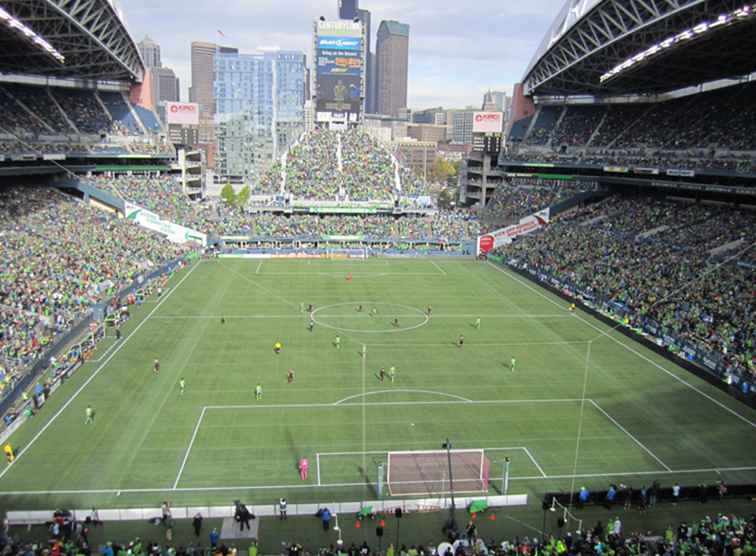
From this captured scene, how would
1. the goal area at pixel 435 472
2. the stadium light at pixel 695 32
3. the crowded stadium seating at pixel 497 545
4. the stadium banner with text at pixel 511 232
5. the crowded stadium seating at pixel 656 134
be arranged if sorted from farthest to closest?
the stadium banner with text at pixel 511 232
the crowded stadium seating at pixel 656 134
the stadium light at pixel 695 32
the goal area at pixel 435 472
the crowded stadium seating at pixel 497 545

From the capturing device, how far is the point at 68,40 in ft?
157

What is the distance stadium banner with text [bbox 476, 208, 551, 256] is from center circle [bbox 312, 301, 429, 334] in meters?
24.5

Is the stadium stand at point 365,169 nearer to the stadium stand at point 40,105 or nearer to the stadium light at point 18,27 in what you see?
the stadium stand at point 40,105

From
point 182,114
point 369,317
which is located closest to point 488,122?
point 182,114

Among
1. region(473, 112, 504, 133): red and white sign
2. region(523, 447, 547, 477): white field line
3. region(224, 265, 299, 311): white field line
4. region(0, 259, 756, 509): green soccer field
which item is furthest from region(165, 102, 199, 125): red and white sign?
region(523, 447, 547, 477): white field line

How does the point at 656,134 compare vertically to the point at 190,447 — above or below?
above

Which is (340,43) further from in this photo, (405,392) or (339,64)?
(405,392)

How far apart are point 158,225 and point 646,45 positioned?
46.2m

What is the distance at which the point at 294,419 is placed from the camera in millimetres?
26250

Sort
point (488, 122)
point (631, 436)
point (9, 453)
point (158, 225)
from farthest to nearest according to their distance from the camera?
point (488, 122) < point (158, 225) < point (631, 436) < point (9, 453)

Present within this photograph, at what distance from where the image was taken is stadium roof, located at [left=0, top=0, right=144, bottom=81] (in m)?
38.2

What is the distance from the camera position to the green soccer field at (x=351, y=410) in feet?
71.2

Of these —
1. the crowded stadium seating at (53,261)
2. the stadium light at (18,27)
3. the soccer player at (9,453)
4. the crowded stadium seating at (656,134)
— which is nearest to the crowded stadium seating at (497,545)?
the soccer player at (9,453)

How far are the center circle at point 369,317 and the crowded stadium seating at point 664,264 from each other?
43.6 feet
